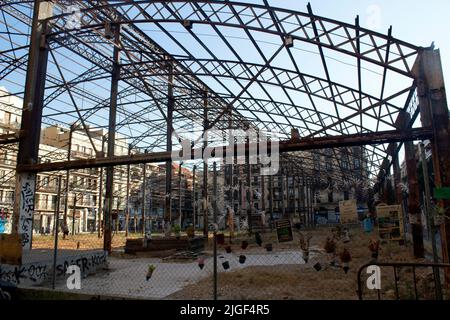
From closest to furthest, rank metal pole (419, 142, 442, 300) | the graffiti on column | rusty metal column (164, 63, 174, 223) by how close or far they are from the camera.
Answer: metal pole (419, 142, 442, 300) < the graffiti on column < rusty metal column (164, 63, 174, 223)

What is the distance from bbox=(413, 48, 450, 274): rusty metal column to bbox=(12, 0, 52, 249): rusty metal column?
45.7 ft

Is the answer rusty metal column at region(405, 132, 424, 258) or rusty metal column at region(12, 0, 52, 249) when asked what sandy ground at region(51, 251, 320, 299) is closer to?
rusty metal column at region(12, 0, 52, 249)

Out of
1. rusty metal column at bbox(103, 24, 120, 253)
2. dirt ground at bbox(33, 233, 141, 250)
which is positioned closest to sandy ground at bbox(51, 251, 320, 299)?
rusty metal column at bbox(103, 24, 120, 253)

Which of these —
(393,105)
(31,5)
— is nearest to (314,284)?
(393,105)

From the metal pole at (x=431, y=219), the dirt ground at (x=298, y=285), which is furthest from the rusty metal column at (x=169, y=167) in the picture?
the metal pole at (x=431, y=219)

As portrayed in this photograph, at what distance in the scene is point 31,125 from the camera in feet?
48.5

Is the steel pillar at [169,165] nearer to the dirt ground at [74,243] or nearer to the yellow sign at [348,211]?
the dirt ground at [74,243]

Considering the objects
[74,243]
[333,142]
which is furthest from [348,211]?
[74,243]

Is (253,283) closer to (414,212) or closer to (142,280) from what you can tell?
(142,280)

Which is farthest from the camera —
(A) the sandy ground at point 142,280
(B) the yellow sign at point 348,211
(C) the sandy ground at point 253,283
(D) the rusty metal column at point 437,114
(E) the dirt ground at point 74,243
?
(E) the dirt ground at point 74,243

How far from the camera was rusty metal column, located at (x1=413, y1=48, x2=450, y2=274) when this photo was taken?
8391 millimetres

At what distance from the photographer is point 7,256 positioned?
911cm

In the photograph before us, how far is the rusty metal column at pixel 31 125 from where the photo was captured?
13.8 m
